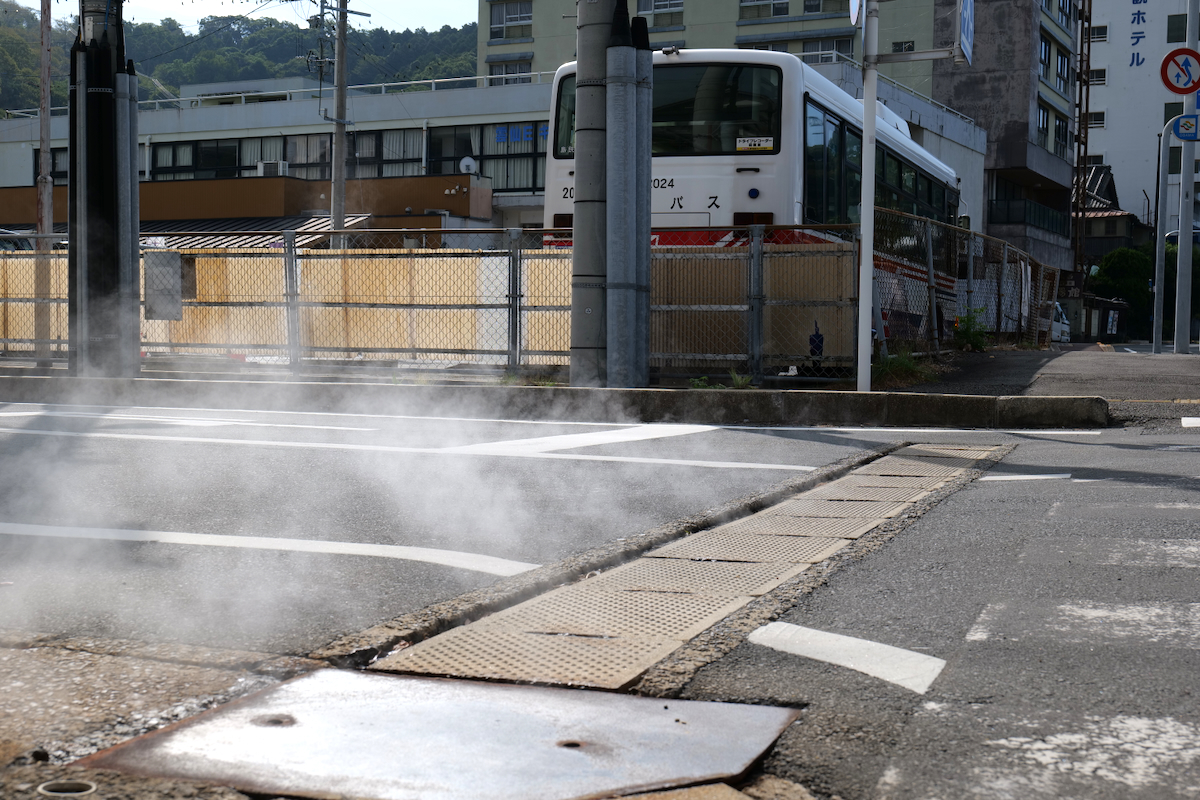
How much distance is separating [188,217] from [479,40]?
19095 mm

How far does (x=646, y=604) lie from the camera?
378cm

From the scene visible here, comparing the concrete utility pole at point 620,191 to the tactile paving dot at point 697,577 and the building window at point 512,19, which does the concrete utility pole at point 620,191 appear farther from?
the building window at point 512,19

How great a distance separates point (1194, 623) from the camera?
3.51 metres

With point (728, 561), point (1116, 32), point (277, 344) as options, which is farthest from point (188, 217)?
point (1116, 32)

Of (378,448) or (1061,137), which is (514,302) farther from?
(1061,137)

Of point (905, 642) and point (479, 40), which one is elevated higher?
point (479, 40)

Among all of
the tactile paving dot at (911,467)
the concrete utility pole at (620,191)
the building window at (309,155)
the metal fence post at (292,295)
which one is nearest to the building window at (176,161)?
the building window at (309,155)

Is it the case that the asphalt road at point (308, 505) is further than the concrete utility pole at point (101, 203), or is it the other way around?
the concrete utility pole at point (101, 203)

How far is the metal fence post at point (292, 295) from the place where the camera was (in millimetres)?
14016

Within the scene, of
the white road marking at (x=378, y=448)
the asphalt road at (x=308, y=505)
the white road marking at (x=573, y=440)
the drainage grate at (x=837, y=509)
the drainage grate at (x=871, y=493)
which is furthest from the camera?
the white road marking at (x=573, y=440)

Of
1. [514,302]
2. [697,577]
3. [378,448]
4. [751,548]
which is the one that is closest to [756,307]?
[514,302]

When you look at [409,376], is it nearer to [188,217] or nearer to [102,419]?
[102,419]

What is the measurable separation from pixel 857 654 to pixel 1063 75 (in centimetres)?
6177

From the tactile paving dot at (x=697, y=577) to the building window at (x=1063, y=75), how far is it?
58384 mm
